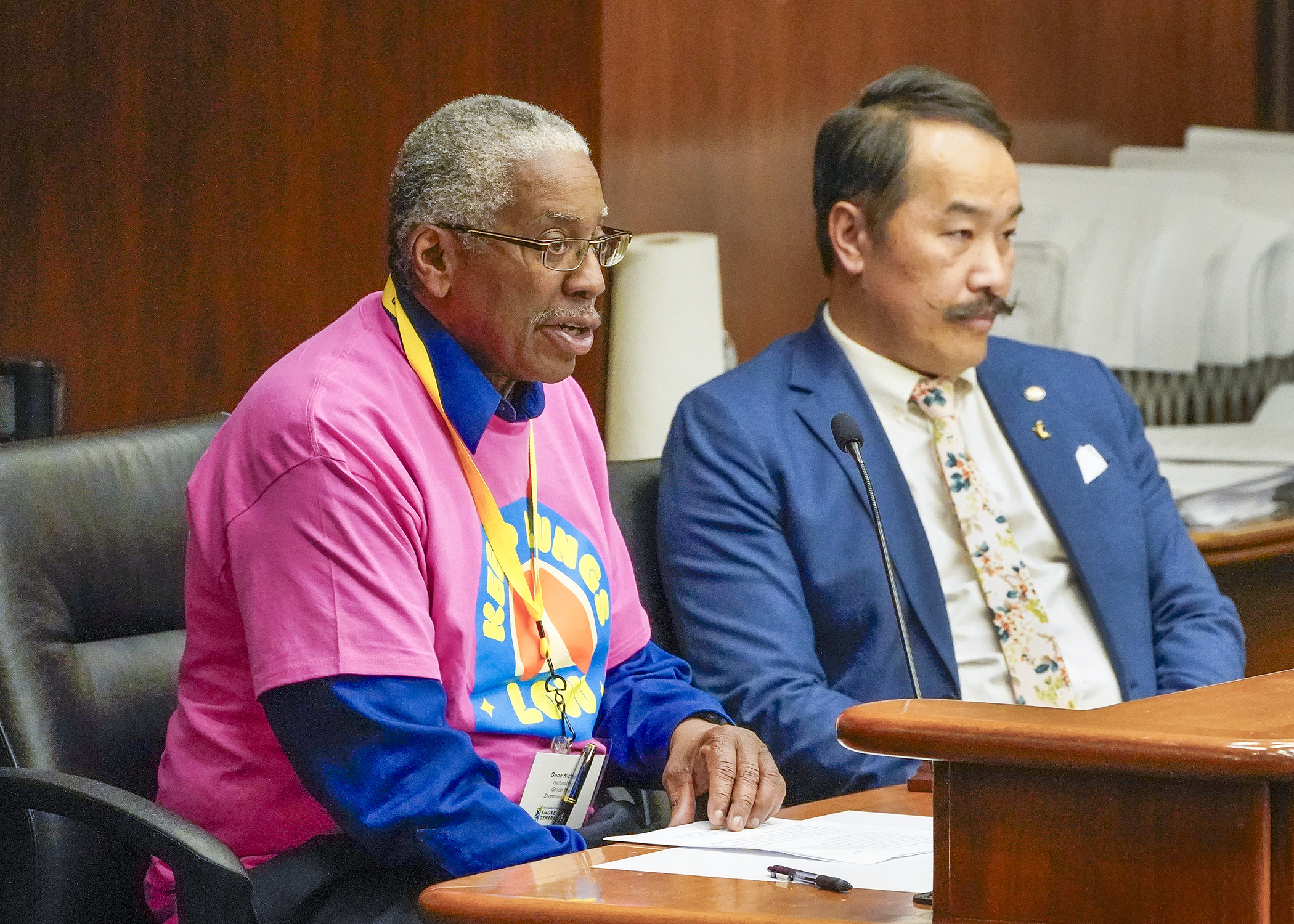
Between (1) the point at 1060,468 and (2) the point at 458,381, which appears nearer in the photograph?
(2) the point at 458,381

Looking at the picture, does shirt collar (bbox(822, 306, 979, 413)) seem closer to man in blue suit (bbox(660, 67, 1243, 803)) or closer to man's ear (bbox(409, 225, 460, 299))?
man in blue suit (bbox(660, 67, 1243, 803))

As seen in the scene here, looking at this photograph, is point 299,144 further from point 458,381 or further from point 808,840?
point 808,840

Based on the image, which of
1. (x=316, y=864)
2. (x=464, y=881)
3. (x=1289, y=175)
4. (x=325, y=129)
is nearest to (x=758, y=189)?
(x=325, y=129)

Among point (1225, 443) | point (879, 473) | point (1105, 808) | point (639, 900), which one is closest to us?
point (1105, 808)

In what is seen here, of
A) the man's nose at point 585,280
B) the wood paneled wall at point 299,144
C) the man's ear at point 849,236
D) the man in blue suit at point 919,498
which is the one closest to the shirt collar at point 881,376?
the man in blue suit at point 919,498

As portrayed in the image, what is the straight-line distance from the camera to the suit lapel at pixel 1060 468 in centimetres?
226

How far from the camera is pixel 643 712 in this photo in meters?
1.77

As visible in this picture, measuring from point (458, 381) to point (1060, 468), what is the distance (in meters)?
1.04

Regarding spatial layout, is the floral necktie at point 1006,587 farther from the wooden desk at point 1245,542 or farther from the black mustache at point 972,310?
the wooden desk at point 1245,542

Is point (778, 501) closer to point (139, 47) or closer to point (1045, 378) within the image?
point (1045, 378)

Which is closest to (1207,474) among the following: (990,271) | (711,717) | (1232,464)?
(1232,464)

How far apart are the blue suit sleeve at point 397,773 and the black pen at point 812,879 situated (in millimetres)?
300

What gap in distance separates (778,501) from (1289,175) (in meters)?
2.19

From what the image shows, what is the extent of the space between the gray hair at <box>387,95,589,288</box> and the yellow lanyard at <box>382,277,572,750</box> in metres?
0.08
